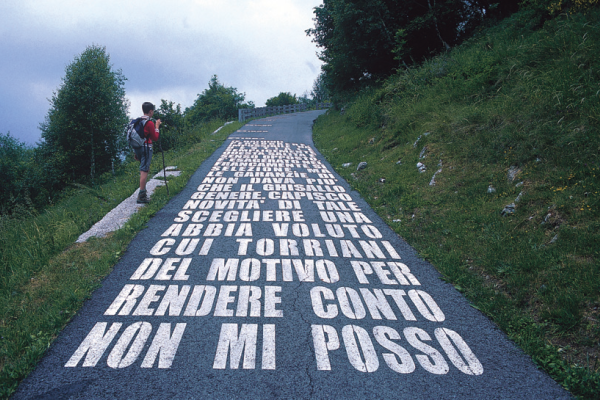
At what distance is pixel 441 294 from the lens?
4559 millimetres

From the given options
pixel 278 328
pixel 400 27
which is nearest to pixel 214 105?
pixel 400 27

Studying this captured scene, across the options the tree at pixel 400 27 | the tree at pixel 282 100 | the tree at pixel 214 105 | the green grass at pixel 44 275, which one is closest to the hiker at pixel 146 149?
the green grass at pixel 44 275

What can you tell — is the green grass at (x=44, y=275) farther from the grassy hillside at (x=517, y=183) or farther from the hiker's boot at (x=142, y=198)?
the grassy hillside at (x=517, y=183)

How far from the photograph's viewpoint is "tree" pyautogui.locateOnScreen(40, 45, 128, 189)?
1254 inches

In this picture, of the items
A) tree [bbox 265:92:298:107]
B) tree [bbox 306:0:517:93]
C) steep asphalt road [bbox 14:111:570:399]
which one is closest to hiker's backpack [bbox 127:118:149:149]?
steep asphalt road [bbox 14:111:570:399]

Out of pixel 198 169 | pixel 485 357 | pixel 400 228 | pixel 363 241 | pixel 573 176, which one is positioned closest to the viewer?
pixel 485 357

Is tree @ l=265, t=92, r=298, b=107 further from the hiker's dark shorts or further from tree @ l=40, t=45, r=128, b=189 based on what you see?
the hiker's dark shorts

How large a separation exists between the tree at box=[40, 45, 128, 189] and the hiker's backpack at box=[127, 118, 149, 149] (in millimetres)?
27442

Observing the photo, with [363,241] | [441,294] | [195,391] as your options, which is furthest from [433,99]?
[195,391]

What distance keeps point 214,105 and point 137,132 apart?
44.4 meters

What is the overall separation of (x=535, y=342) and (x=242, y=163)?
11.3 metres

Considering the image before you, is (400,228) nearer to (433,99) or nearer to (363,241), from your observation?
(363,241)

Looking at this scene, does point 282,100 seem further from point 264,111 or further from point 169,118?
point 169,118

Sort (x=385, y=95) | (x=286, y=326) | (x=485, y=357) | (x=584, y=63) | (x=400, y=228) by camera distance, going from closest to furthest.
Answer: (x=485, y=357) < (x=286, y=326) < (x=400, y=228) < (x=584, y=63) < (x=385, y=95)
